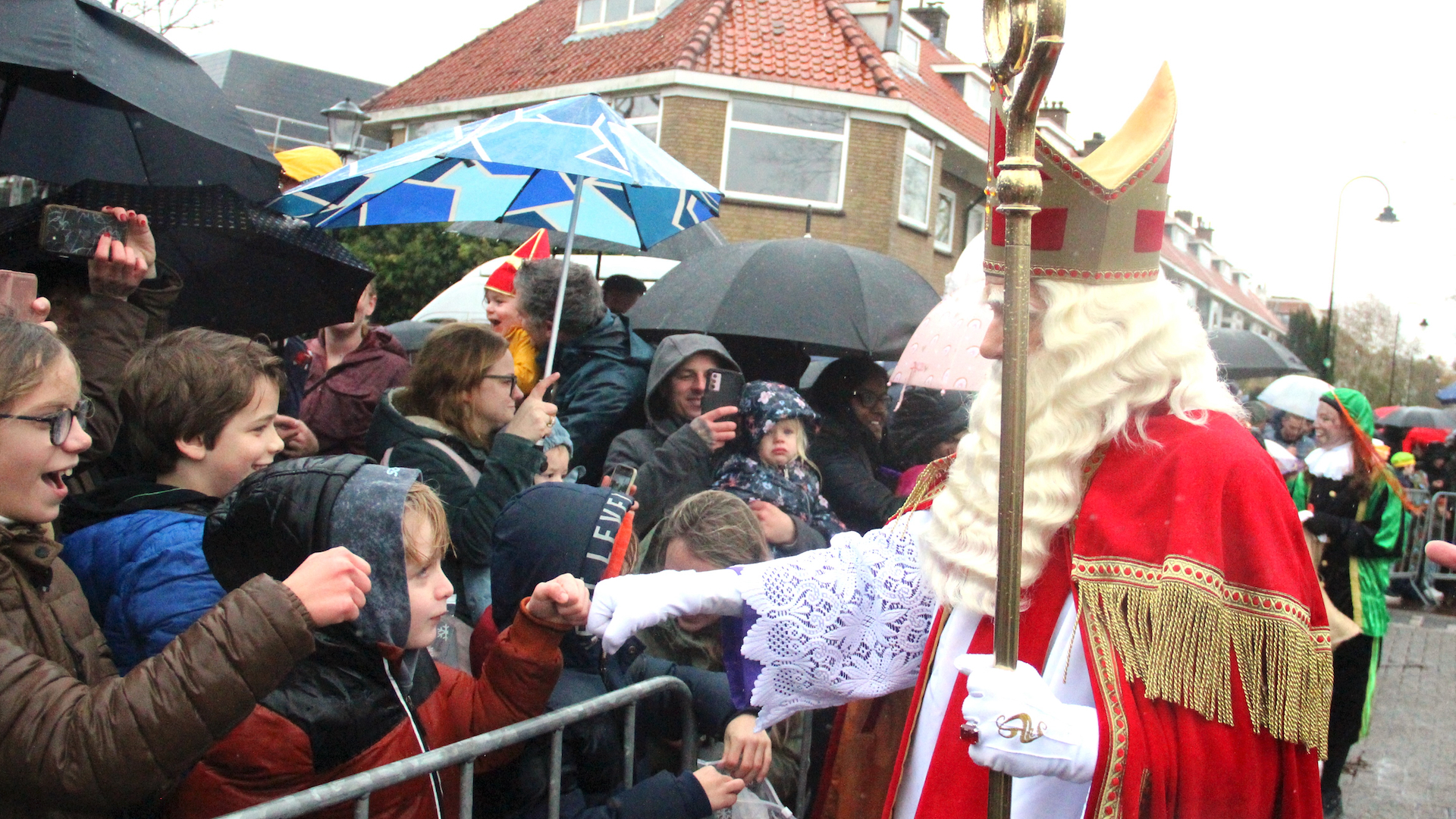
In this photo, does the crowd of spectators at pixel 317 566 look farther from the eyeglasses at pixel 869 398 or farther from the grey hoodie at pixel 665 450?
the eyeglasses at pixel 869 398

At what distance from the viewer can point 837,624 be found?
2287 mm

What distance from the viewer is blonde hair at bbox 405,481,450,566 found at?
2232 millimetres

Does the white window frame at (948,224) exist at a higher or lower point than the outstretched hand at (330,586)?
higher

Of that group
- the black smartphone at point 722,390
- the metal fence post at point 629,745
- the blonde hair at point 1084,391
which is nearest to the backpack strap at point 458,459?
the black smartphone at point 722,390

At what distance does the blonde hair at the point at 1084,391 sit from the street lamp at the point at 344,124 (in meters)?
9.85

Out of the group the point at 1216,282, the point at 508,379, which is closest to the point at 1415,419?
the point at 508,379

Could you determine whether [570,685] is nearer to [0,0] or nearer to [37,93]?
[0,0]

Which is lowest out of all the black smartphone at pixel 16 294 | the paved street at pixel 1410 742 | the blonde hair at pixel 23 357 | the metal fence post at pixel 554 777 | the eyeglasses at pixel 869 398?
the paved street at pixel 1410 742

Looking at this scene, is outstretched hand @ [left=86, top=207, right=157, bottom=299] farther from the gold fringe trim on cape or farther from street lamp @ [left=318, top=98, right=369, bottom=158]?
street lamp @ [left=318, top=98, right=369, bottom=158]

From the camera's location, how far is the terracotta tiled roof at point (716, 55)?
18828 millimetres

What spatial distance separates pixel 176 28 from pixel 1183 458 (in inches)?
507

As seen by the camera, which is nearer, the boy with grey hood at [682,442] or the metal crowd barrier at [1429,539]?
the boy with grey hood at [682,442]

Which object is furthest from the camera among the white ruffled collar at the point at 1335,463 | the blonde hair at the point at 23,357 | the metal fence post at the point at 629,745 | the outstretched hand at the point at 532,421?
the white ruffled collar at the point at 1335,463

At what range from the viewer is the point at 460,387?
11.4ft
